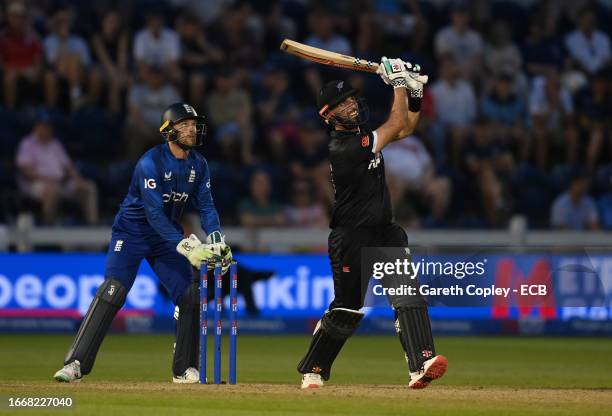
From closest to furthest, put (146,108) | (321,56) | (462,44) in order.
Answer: (321,56), (146,108), (462,44)

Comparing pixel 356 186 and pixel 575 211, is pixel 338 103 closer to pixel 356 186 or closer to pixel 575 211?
pixel 356 186

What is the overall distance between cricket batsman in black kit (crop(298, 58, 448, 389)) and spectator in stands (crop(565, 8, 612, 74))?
1235cm

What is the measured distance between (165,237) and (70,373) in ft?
4.37

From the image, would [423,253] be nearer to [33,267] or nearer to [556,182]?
[33,267]

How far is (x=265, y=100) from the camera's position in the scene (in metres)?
20.1

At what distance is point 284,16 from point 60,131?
171 inches

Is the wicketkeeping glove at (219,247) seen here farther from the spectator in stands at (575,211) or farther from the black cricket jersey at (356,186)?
the spectator in stands at (575,211)

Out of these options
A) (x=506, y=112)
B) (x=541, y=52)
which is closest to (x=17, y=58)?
(x=506, y=112)

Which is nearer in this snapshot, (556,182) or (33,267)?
(33,267)

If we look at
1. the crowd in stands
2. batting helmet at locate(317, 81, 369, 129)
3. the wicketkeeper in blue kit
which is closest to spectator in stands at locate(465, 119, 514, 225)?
the crowd in stands

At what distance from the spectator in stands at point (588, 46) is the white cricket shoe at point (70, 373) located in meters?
13.4

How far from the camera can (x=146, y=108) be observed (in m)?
19.2

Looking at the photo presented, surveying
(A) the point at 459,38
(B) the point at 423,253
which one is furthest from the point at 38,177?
(B) the point at 423,253

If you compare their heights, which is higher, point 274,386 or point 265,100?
point 265,100
